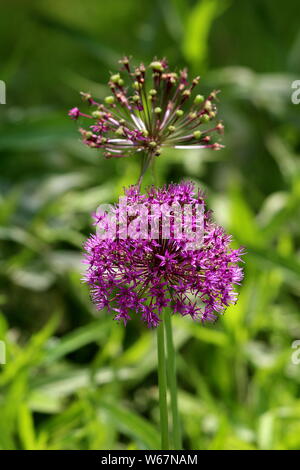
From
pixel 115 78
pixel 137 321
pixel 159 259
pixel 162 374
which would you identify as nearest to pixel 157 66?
pixel 115 78

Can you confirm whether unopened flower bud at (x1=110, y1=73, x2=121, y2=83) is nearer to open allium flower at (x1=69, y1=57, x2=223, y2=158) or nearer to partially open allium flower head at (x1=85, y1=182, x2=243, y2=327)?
open allium flower at (x1=69, y1=57, x2=223, y2=158)

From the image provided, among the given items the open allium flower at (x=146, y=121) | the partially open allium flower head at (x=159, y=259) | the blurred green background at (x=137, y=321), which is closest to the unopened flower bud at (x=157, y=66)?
the open allium flower at (x=146, y=121)

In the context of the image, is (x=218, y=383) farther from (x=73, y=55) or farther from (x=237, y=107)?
(x=73, y=55)

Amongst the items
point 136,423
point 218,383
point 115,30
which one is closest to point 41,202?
point 218,383

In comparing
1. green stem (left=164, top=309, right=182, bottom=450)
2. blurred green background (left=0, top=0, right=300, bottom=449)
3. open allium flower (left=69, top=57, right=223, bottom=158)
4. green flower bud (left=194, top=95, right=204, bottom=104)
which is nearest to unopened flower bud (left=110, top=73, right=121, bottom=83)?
open allium flower (left=69, top=57, right=223, bottom=158)

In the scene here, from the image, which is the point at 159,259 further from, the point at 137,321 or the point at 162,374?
the point at 137,321

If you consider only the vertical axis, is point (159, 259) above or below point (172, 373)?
above
